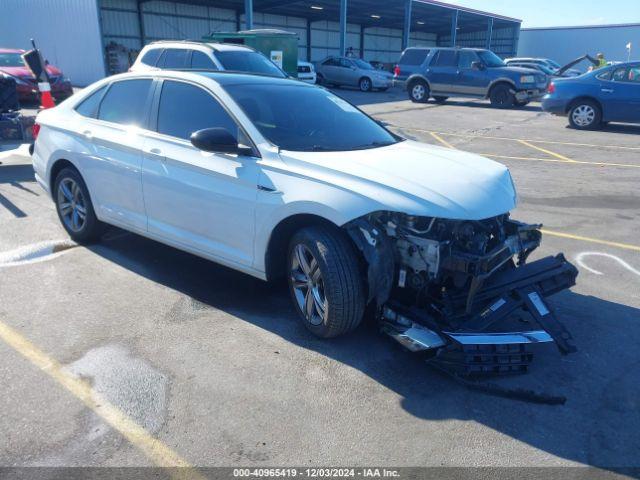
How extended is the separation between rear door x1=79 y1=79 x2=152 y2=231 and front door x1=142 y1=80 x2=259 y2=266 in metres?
0.16

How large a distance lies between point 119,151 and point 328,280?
94.9 inches

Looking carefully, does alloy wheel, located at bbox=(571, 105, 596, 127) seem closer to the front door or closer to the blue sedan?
the blue sedan

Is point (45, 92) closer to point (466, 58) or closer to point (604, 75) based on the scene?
point (604, 75)

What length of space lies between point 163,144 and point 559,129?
513 inches

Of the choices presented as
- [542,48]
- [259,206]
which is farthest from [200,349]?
[542,48]

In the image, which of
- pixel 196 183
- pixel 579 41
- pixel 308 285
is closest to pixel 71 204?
pixel 196 183

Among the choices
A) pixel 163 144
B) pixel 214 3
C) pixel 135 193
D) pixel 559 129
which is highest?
pixel 214 3

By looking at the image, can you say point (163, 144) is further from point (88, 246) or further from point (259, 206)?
point (88, 246)

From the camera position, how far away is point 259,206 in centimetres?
376

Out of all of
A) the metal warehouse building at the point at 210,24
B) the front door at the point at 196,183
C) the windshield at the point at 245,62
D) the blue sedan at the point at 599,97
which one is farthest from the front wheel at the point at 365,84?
the front door at the point at 196,183

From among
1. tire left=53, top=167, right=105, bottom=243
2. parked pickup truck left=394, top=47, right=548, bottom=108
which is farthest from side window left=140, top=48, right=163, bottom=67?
parked pickup truck left=394, top=47, right=548, bottom=108

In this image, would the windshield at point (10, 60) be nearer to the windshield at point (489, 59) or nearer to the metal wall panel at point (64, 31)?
the metal wall panel at point (64, 31)

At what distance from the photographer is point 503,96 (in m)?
19.5

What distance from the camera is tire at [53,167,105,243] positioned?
5.21 m
